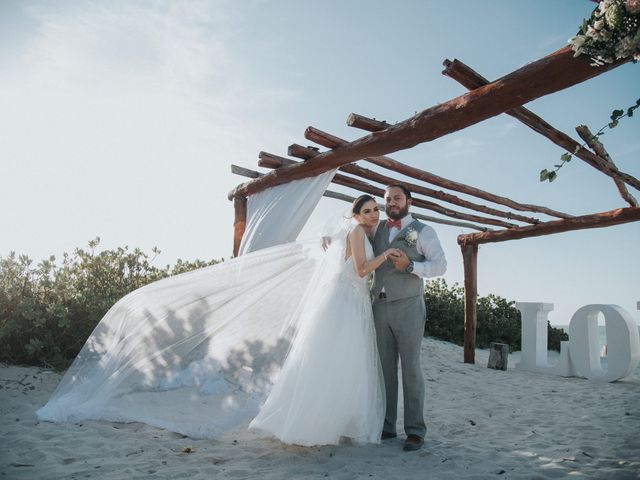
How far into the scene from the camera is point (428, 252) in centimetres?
364

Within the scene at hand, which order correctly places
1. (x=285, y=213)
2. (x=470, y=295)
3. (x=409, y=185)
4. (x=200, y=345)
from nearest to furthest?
1. (x=200, y=345)
2. (x=285, y=213)
3. (x=409, y=185)
4. (x=470, y=295)

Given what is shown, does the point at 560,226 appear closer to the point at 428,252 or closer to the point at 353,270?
the point at 428,252

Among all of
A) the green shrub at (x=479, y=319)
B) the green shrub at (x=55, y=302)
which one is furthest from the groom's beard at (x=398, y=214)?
the green shrub at (x=479, y=319)

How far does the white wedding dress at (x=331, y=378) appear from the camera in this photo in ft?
10.1

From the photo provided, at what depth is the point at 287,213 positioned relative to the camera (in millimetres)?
5039

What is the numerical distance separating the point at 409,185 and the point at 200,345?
11.4ft

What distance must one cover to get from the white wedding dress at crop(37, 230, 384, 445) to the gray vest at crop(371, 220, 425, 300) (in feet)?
0.65

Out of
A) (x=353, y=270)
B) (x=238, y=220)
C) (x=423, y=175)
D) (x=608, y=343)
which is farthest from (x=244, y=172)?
(x=608, y=343)

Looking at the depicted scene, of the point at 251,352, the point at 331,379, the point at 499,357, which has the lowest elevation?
the point at 499,357

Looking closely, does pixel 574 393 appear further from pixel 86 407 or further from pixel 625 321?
pixel 86 407

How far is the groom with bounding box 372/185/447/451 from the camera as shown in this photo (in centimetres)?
350

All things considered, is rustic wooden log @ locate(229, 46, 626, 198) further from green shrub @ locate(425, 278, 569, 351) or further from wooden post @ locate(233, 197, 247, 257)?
green shrub @ locate(425, 278, 569, 351)

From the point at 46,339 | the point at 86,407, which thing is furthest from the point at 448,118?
the point at 46,339

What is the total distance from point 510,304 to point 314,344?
37.1 feet
